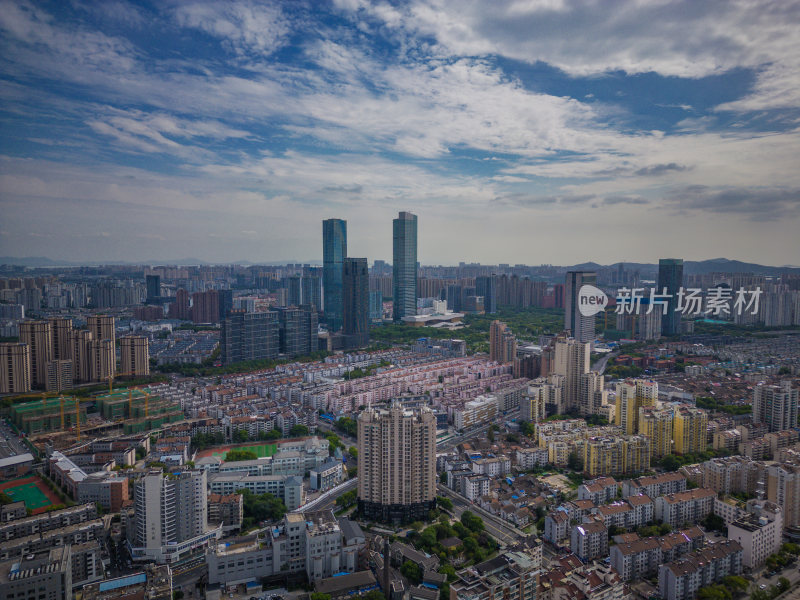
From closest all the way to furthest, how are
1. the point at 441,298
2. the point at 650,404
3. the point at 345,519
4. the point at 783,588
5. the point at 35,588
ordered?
the point at 35,588 < the point at 783,588 < the point at 345,519 < the point at 650,404 < the point at 441,298

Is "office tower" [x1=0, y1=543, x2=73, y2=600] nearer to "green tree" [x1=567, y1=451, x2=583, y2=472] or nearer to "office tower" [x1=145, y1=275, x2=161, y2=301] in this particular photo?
"green tree" [x1=567, y1=451, x2=583, y2=472]

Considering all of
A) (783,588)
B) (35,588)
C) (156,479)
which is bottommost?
(783,588)

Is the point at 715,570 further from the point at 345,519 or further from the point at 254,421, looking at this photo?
the point at 254,421

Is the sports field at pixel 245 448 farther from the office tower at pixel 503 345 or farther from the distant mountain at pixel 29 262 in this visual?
the office tower at pixel 503 345

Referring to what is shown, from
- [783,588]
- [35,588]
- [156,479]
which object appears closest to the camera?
[35,588]

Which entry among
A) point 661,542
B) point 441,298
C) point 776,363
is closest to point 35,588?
point 661,542

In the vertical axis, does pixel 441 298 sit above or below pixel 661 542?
above

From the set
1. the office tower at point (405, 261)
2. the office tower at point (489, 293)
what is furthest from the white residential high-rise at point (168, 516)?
the office tower at point (489, 293)
